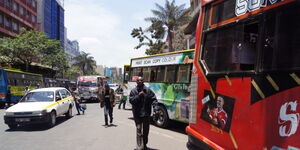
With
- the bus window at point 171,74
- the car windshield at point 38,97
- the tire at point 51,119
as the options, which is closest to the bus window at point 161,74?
the bus window at point 171,74

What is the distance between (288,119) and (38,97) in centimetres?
994

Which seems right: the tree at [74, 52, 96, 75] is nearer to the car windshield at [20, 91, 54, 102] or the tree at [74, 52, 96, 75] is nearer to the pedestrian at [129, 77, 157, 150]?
the car windshield at [20, 91, 54, 102]

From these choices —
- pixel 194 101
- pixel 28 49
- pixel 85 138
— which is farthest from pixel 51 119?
pixel 28 49

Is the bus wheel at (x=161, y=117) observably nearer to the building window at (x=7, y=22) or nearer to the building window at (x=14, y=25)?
the building window at (x=7, y=22)

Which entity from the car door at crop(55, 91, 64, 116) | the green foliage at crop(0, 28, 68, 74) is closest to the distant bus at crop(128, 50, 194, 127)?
the car door at crop(55, 91, 64, 116)

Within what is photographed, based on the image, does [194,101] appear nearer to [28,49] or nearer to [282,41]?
[282,41]

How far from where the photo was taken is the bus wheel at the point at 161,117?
895 centimetres

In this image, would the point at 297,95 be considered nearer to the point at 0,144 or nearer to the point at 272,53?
the point at 272,53

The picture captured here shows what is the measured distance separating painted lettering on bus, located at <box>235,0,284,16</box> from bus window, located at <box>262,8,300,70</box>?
0.17 metres

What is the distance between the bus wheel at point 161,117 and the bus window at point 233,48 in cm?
535

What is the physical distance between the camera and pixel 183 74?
8.24 m

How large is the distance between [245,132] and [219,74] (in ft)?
3.18

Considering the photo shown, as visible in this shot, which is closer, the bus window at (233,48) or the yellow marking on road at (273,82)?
the yellow marking on road at (273,82)

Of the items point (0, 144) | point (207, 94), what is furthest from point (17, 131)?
point (207, 94)
